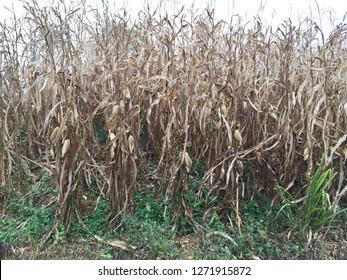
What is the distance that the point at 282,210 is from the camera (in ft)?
8.27

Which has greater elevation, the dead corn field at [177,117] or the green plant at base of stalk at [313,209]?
the dead corn field at [177,117]

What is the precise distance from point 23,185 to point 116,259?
3.28ft

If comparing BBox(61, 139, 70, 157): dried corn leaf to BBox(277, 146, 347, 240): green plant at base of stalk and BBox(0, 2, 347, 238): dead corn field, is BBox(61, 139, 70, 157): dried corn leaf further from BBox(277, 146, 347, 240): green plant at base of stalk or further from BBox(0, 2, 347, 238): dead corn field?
BBox(277, 146, 347, 240): green plant at base of stalk

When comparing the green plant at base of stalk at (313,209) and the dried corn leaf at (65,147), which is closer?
the dried corn leaf at (65,147)

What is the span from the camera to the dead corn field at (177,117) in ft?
7.59

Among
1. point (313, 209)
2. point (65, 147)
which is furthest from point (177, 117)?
point (313, 209)

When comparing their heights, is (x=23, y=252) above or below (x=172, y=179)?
below

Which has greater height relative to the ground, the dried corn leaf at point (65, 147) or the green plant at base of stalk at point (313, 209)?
the dried corn leaf at point (65, 147)

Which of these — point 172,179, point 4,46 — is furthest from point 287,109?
point 4,46

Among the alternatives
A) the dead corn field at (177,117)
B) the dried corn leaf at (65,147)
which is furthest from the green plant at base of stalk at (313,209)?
the dried corn leaf at (65,147)

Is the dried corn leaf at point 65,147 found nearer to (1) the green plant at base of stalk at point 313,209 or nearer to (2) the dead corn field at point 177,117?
(2) the dead corn field at point 177,117

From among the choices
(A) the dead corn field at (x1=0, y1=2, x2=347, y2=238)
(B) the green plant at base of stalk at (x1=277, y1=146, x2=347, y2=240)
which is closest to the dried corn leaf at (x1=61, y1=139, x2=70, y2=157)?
(A) the dead corn field at (x1=0, y1=2, x2=347, y2=238)

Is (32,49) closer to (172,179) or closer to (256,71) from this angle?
(172,179)

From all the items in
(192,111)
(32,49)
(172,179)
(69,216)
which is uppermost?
(32,49)
